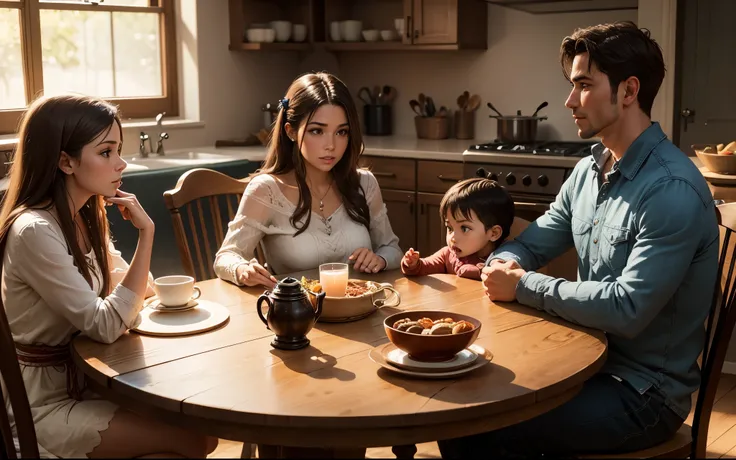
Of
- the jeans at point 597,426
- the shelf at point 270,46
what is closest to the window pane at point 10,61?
the shelf at point 270,46

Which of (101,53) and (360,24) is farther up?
(360,24)

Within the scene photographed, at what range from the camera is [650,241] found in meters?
1.82

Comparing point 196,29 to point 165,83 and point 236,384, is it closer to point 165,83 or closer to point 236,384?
point 165,83

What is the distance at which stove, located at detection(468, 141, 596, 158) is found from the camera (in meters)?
3.98

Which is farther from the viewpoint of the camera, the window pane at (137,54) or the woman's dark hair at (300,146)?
the window pane at (137,54)

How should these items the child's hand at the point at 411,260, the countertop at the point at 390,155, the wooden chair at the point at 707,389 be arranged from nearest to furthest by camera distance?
1. the wooden chair at the point at 707,389
2. the child's hand at the point at 411,260
3. the countertop at the point at 390,155

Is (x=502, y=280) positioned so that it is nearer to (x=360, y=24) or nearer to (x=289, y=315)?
(x=289, y=315)

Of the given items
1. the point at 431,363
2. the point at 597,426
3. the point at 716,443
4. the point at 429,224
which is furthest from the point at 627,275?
the point at 429,224

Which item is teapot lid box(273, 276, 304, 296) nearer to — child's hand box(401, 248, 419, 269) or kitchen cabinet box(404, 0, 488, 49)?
child's hand box(401, 248, 419, 269)

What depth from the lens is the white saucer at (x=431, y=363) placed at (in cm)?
163

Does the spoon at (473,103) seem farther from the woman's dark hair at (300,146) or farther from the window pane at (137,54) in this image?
the woman's dark hair at (300,146)

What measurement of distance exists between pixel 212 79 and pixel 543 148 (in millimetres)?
1872

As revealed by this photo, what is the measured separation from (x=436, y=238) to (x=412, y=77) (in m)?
1.24

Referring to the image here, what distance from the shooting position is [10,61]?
164 inches
